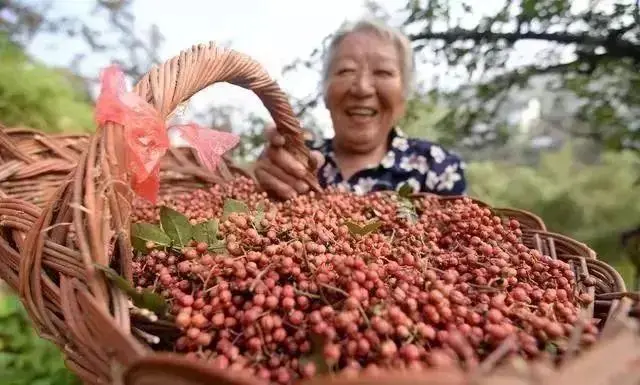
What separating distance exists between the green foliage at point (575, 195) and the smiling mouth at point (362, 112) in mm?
1460

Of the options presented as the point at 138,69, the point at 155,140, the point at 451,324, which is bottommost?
the point at 451,324

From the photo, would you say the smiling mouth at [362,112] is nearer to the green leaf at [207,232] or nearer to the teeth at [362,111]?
the teeth at [362,111]

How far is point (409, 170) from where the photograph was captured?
4.00 ft

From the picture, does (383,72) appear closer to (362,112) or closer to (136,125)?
(362,112)

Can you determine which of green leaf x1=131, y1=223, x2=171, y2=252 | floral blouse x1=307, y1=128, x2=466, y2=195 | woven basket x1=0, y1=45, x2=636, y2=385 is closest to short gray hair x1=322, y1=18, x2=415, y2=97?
floral blouse x1=307, y1=128, x2=466, y2=195

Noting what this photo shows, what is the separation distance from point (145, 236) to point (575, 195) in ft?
8.98

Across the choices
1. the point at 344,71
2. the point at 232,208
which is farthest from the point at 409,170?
the point at 232,208

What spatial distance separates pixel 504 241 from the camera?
556 mm

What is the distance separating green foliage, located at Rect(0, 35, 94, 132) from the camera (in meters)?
1.47

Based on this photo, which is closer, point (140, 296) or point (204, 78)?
point (140, 296)

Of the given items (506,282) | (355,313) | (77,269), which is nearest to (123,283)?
(77,269)

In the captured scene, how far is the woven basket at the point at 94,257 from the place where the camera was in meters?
0.34

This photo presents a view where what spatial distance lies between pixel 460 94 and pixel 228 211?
0.90 metres

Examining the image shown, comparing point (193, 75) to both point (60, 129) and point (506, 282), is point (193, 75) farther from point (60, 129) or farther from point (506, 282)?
point (60, 129)
